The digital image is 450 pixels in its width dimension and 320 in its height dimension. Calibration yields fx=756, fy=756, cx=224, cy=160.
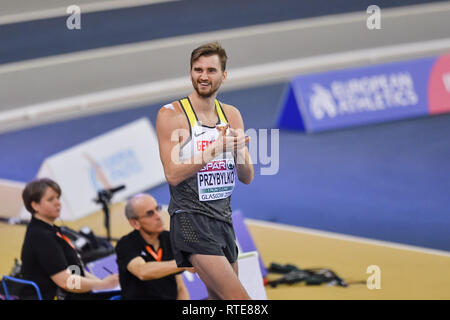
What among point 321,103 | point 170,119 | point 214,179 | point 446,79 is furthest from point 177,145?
point 446,79

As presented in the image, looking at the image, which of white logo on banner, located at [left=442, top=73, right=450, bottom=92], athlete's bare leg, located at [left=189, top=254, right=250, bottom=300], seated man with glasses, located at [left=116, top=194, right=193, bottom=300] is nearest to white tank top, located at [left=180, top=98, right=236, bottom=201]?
athlete's bare leg, located at [left=189, top=254, right=250, bottom=300]

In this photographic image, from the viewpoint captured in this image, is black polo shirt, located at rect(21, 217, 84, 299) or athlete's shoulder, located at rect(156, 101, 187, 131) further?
black polo shirt, located at rect(21, 217, 84, 299)

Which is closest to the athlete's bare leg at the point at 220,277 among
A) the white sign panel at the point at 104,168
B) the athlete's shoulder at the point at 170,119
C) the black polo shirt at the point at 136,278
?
the athlete's shoulder at the point at 170,119

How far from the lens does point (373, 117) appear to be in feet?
36.3

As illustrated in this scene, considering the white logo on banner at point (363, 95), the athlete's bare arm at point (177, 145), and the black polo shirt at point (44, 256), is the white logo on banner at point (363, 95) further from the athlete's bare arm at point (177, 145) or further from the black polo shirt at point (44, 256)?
the athlete's bare arm at point (177, 145)

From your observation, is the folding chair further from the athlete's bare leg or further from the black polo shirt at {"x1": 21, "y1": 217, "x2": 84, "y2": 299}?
the athlete's bare leg

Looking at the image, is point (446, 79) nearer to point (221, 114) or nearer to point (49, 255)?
point (49, 255)

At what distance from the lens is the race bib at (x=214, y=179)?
11.3ft

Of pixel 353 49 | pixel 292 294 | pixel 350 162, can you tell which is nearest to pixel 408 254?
pixel 292 294

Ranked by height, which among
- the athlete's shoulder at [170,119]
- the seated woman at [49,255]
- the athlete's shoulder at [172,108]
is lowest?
the seated woman at [49,255]

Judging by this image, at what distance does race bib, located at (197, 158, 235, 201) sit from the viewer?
3.44 meters

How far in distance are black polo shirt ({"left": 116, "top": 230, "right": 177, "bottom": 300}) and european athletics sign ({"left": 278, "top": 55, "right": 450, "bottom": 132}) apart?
585cm

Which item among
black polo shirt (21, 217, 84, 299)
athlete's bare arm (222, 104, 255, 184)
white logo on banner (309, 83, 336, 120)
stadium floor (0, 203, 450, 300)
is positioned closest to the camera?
athlete's bare arm (222, 104, 255, 184)

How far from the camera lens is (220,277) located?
11.0ft
